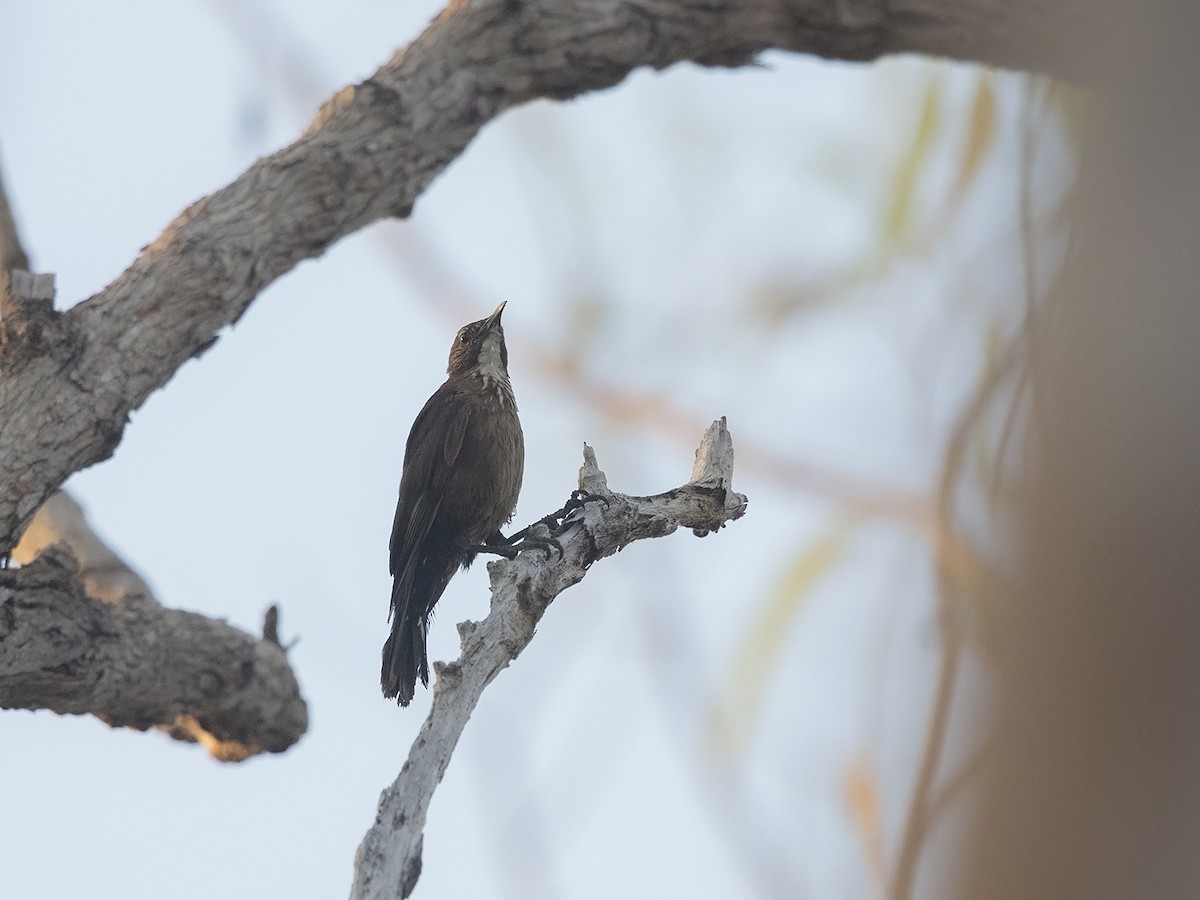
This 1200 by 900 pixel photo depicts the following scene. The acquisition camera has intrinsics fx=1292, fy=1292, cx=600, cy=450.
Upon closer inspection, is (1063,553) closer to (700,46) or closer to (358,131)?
(358,131)

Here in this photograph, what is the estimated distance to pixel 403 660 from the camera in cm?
375

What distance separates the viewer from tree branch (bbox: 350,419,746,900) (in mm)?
2059

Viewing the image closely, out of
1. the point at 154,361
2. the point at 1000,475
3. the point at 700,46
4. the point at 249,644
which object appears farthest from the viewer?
the point at 700,46

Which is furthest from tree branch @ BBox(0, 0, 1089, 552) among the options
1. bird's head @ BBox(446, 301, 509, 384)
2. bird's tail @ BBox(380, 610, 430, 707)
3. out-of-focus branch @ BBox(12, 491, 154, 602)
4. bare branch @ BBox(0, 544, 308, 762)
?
out-of-focus branch @ BBox(12, 491, 154, 602)

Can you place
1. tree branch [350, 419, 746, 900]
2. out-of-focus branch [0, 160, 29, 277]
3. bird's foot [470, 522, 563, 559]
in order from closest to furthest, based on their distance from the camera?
tree branch [350, 419, 746, 900], bird's foot [470, 522, 563, 559], out-of-focus branch [0, 160, 29, 277]

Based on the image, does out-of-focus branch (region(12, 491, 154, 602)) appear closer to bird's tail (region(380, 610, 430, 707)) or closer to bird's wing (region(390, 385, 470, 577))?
bird's wing (region(390, 385, 470, 577))

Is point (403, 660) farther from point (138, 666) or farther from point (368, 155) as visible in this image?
point (368, 155)

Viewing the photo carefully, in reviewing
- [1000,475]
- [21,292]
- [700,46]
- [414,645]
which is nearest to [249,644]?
[414,645]

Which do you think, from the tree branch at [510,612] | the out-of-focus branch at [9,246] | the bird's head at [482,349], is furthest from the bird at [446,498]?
the out-of-focus branch at [9,246]

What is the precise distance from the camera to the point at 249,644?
455 cm

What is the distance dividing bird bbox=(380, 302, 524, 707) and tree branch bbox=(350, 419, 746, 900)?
81 cm

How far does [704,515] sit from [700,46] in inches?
98.0

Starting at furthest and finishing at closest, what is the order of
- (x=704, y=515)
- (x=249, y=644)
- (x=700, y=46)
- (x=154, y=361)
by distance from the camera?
(x=700, y=46) → (x=249, y=644) → (x=154, y=361) → (x=704, y=515)

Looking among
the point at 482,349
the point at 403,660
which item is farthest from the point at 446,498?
the point at 482,349
